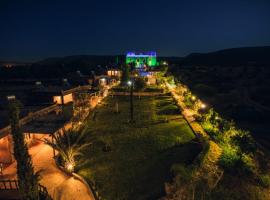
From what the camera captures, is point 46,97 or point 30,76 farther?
point 30,76

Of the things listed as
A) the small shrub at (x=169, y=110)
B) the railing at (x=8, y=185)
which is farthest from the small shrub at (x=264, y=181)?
the small shrub at (x=169, y=110)

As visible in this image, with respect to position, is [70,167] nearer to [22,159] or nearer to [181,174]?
[22,159]

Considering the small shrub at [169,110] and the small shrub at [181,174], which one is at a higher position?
the small shrub at [181,174]

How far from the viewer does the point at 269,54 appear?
390ft

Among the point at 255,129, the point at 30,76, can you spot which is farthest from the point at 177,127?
the point at 30,76

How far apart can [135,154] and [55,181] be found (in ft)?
16.6

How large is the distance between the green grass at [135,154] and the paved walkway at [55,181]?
0.72 metres

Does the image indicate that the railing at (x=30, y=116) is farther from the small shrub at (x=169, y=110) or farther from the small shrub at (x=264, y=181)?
the small shrub at (x=264, y=181)

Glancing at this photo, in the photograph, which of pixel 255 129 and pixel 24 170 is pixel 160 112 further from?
pixel 24 170

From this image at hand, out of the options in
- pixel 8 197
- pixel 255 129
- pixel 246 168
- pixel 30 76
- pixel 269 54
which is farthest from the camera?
pixel 269 54

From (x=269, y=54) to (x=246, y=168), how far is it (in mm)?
129538

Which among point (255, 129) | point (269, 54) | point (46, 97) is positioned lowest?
point (255, 129)

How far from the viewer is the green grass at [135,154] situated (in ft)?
34.8

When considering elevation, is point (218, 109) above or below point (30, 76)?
below
